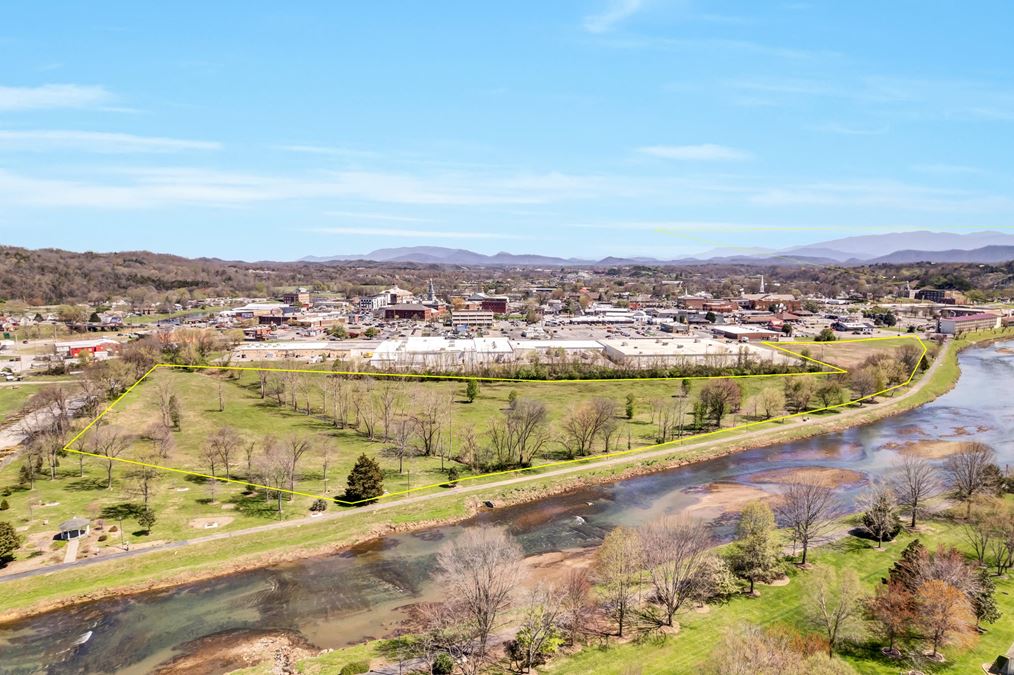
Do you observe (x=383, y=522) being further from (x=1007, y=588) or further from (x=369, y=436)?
(x=1007, y=588)

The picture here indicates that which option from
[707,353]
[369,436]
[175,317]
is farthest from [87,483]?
[175,317]

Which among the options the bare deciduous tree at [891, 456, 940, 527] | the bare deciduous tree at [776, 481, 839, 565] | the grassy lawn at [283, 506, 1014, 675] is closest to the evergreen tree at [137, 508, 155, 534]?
the grassy lawn at [283, 506, 1014, 675]

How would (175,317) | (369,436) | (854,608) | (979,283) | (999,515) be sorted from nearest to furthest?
(854,608)
(999,515)
(369,436)
(175,317)
(979,283)

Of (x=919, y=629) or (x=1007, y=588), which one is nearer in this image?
(x=919, y=629)

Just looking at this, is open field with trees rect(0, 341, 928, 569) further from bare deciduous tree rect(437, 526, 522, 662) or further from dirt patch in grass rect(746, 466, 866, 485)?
bare deciduous tree rect(437, 526, 522, 662)

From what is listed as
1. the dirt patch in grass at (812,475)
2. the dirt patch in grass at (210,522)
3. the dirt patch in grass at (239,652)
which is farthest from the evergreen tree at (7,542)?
the dirt patch in grass at (812,475)

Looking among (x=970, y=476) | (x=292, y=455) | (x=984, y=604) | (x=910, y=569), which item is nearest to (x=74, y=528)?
(x=292, y=455)

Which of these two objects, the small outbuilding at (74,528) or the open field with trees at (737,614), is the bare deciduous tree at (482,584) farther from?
the small outbuilding at (74,528)
